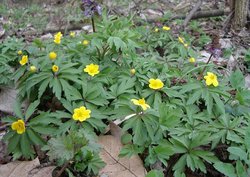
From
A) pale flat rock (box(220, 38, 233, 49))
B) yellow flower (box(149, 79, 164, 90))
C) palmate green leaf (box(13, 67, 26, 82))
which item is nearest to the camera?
yellow flower (box(149, 79, 164, 90))

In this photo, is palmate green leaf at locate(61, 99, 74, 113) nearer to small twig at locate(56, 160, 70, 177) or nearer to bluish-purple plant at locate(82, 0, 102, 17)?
small twig at locate(56, 160, 70, 177)

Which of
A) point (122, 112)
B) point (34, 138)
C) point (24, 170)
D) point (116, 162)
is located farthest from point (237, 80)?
point (24, 170)

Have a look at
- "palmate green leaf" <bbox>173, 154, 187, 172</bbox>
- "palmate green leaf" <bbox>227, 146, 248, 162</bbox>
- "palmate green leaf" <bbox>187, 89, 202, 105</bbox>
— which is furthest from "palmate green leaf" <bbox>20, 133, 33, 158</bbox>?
"palmate green leaf" <bbox>227, 146, 248, 162</bbox>

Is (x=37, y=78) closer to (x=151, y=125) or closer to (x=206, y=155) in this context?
(x=151, y=125)

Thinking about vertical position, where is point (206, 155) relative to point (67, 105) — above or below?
below

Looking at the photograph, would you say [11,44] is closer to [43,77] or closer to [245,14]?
[43,77]

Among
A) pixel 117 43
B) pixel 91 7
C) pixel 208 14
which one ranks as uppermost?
pixel 91 7

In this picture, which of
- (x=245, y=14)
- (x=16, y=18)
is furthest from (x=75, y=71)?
(x=16, y=18)
